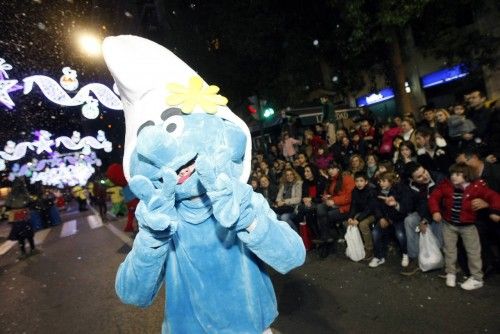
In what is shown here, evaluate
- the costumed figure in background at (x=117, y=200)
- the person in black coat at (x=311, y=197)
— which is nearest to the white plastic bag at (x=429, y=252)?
the person in black coat at (x=311, y=197)

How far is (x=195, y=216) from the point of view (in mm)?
1822

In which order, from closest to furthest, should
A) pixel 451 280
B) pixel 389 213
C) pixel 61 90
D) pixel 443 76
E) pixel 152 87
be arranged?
pixel 152 87 < pixel 451 280 < pixel 389 213 < pixel 61 90 < pixel 443 76

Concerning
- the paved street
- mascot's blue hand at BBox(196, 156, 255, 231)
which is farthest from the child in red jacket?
mascot's blue hand at BBox(196, 156, 255, 231)

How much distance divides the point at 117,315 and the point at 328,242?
11.8 ft

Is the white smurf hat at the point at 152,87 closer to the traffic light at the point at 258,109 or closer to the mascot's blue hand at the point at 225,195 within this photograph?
the mascot's blue hand at the point at 225,195

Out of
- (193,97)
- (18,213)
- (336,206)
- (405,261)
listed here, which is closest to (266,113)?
(336,206)

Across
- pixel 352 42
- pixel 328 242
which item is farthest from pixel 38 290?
pixel 352 42

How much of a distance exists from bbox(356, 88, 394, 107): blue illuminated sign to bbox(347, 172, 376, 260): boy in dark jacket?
545 inches

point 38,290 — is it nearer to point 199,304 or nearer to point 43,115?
point 199,304

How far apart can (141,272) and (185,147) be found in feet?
2.14

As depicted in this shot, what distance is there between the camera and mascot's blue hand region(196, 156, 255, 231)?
1483 mm

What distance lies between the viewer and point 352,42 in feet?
36.2

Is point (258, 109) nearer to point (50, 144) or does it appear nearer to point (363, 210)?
point (363, 210)

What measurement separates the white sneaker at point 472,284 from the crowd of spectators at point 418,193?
11 millimetres
